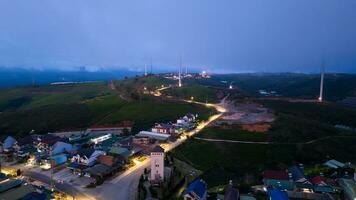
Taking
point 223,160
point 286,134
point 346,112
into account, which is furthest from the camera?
point 346,112

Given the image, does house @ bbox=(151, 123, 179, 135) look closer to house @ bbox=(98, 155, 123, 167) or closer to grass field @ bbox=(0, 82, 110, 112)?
house @ bbox=(98, 155, 123, 167)

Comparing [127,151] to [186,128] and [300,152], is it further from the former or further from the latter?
[300,152]

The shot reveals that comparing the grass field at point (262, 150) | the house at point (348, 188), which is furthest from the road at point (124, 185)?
the house at point (348, 188)

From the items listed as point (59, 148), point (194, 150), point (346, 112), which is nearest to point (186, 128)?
point (194, 150)

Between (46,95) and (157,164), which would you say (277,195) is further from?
(46,95)

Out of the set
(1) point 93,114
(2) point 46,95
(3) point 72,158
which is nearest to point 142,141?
(3) point 72,158
